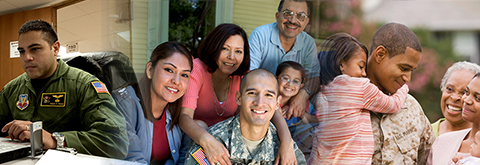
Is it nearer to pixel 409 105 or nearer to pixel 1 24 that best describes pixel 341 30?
pixel 409 105

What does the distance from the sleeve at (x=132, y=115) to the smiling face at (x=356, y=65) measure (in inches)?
48.3

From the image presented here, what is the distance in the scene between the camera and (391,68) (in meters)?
1.75

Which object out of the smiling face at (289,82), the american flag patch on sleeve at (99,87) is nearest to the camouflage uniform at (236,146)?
the smiling face at (289,82)

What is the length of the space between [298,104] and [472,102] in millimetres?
1134

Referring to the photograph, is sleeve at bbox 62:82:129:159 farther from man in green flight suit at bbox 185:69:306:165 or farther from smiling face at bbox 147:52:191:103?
man in green flight suit at bbox 185:69:306:165

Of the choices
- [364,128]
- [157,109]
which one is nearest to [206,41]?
[157,109]

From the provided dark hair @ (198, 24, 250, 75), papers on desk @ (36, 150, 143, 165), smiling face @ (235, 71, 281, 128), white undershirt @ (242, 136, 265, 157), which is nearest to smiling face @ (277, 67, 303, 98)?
smiling face @ (235, 71, 281, 128)

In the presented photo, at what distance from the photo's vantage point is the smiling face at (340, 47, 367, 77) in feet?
5.63

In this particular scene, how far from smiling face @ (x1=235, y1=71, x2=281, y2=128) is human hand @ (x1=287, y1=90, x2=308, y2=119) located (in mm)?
185

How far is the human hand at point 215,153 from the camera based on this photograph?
5.17 ft

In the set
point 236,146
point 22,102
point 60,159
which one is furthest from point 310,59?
point 22,102

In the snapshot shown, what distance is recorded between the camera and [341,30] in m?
1.74

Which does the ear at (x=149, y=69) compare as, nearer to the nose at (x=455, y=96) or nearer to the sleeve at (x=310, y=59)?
the sleeve at (x=310, y=59)

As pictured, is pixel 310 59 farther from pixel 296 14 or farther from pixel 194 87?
pixel 194 87
